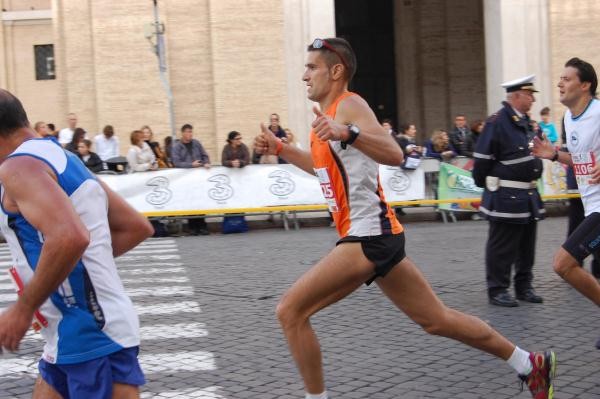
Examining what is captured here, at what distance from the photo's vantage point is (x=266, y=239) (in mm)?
15406

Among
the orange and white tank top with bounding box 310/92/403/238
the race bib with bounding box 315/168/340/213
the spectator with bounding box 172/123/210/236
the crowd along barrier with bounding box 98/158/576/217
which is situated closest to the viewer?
the orange and white tank top with bounding box 310/92/403/238

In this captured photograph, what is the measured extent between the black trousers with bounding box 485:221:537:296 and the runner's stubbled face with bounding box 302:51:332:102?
3824mm

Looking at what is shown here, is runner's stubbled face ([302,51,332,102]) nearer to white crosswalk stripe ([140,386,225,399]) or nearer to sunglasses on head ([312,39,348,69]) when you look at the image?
sunglasses on head ([312,39,348,69])

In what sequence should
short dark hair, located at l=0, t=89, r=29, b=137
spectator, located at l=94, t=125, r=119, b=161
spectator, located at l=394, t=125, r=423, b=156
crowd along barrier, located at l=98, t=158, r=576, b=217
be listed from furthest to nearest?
spectator, located at l=94, t=125, r=119, b=161 < spectator, located at l=394, t=125, r=423, b=156 < crowd along barrier, located at l=98, t=158, r=576, b=217 < short dark hair, located at l=0, t=89, r=29, b=137

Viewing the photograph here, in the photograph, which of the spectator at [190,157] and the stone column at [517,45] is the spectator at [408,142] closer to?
the spectator at [190,157]

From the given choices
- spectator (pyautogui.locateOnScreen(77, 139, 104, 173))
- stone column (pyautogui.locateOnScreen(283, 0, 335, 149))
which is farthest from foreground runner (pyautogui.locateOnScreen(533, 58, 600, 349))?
stone column (pyautogui.locateOnScreen(283, 0, 335, 149))

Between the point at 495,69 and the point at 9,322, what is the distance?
21.4 m

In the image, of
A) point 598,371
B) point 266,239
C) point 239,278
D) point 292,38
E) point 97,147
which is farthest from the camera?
point 292,38

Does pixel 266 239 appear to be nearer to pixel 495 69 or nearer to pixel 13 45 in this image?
pixel 495 69

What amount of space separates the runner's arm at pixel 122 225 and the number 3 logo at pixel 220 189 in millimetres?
13369

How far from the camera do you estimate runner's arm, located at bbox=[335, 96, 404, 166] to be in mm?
4699

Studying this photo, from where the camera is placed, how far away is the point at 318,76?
5047 mm

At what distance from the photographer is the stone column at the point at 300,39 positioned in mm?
22812

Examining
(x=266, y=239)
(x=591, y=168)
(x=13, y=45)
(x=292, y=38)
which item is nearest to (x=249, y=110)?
(x=292, y=38)
